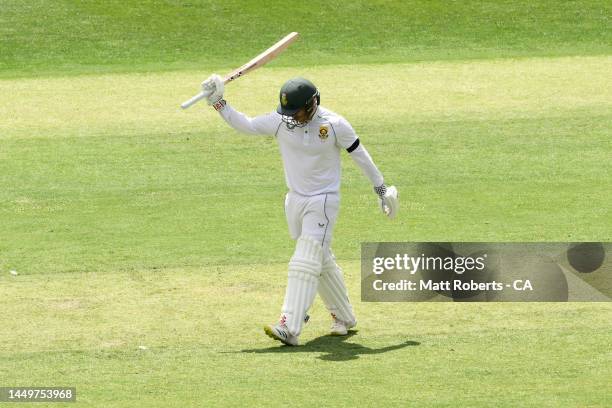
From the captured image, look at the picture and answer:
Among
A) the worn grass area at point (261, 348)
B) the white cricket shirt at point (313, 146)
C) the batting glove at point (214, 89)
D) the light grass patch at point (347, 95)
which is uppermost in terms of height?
the light grass patch at point (347, 95)

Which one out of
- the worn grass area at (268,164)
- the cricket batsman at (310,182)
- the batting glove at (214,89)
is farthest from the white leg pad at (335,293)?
the worn grass area at (268,164)

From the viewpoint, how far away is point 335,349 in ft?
36.9

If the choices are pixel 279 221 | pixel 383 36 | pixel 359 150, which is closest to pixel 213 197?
pixel 279 221

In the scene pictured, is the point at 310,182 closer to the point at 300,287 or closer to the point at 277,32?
the point at 300,287

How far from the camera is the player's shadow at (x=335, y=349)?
1102 cm

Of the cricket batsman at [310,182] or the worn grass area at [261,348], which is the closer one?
the worn grass area at [261,348]

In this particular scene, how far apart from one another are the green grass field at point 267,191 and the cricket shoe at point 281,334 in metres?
0.15

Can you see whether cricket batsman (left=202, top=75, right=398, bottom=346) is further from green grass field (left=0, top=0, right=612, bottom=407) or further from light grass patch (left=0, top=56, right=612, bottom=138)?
light grass patch (left=0, top=56, right=612, bottom=138)

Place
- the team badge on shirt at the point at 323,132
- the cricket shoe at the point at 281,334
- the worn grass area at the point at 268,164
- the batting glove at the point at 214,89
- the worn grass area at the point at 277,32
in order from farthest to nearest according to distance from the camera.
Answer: the worn grass area at the point at 277,32, the worn grass area at the point at 268,164, the batting glove at the point at 214,89, the team badge on shirt at the point at 323,132, the cricket shoe at the point at 281,334

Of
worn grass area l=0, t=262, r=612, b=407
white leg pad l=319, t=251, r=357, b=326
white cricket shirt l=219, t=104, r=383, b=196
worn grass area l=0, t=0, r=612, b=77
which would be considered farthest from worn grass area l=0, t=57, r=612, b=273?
white cricket shirt l=219, t=104, r=383, b=196

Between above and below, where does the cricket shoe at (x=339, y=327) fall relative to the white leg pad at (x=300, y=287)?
below

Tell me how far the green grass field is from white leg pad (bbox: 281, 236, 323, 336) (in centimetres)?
29

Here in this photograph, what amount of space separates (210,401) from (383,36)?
585 inches

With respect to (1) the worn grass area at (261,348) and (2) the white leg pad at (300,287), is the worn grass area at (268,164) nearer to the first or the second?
(1) the worn grass area at (261,348)
